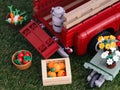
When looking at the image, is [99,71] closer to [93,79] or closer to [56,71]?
[93,79]

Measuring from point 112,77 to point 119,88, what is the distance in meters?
0.14

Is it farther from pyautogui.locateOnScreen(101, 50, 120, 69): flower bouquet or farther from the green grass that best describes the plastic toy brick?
pyautogui.locateOnScreen(101, 50, 120, 69): flower bouquet

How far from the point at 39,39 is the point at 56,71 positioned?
35cm

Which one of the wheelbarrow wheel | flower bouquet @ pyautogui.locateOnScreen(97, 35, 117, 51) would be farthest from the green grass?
flower bouquet @ pyautogui.locateOnScreen(97, 35, 117, 51)

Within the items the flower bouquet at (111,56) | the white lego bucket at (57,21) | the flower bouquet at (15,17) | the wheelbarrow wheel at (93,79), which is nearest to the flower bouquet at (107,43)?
the flower bouquet at (111,56)

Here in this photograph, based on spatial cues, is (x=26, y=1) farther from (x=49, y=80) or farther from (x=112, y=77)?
(x=112, y=77)

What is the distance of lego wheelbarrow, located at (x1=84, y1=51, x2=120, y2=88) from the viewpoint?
8.93ft

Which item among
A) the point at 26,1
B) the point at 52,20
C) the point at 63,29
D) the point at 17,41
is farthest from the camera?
the point at 26,1

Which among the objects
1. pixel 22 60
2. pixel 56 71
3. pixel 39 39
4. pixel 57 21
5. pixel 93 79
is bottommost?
pixel 93 79

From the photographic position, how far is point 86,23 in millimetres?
2738

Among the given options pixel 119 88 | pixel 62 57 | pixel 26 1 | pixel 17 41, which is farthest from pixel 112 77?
pixel 26 1

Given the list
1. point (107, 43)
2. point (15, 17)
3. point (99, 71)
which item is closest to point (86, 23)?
point (107, 43)

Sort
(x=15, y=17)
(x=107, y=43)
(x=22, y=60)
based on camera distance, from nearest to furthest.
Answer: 1. (x=107, y=43)
2. (x=22, y=60)
3. (x=15, y=17)

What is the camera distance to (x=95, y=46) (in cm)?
289
